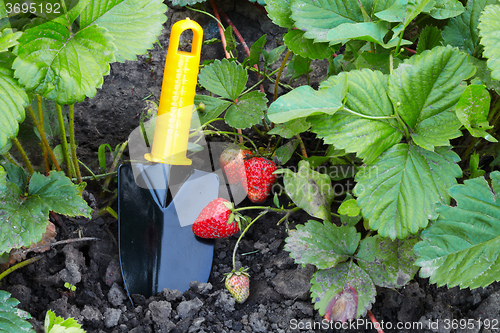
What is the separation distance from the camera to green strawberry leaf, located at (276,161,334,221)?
43.6 inches

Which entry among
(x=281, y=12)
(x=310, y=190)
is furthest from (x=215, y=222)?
(x=281, y=12)

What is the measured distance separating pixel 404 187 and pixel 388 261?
23 cm

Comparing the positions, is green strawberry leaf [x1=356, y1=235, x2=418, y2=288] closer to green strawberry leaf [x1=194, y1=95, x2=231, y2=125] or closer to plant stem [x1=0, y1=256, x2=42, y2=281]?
green strawberry leaf [x1=194, y1=95, x2=231, y2=125]

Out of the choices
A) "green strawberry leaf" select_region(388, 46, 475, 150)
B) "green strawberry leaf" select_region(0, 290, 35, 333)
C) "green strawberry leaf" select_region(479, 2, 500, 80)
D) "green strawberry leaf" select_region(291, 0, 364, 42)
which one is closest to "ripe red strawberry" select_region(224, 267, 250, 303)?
"green strawberry leaf" select_region(0, 290, 35, 333)

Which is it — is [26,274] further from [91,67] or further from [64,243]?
[91,67]

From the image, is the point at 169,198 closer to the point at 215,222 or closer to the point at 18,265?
the point at 215,222

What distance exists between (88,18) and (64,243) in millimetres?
699

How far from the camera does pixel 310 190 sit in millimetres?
1127

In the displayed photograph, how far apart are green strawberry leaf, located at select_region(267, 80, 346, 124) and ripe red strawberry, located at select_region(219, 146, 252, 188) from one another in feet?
1.56

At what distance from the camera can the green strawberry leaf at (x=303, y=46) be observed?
3.68 feet

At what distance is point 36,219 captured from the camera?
3.02ft

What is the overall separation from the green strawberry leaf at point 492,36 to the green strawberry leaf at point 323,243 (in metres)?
0.50

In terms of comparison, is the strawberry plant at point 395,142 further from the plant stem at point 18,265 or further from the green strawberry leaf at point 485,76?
the plant stem at point 18,265

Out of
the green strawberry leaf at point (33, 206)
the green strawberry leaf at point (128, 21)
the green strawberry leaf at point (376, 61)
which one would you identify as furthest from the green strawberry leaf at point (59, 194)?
the green strawberry leaf at point (376, 61)
